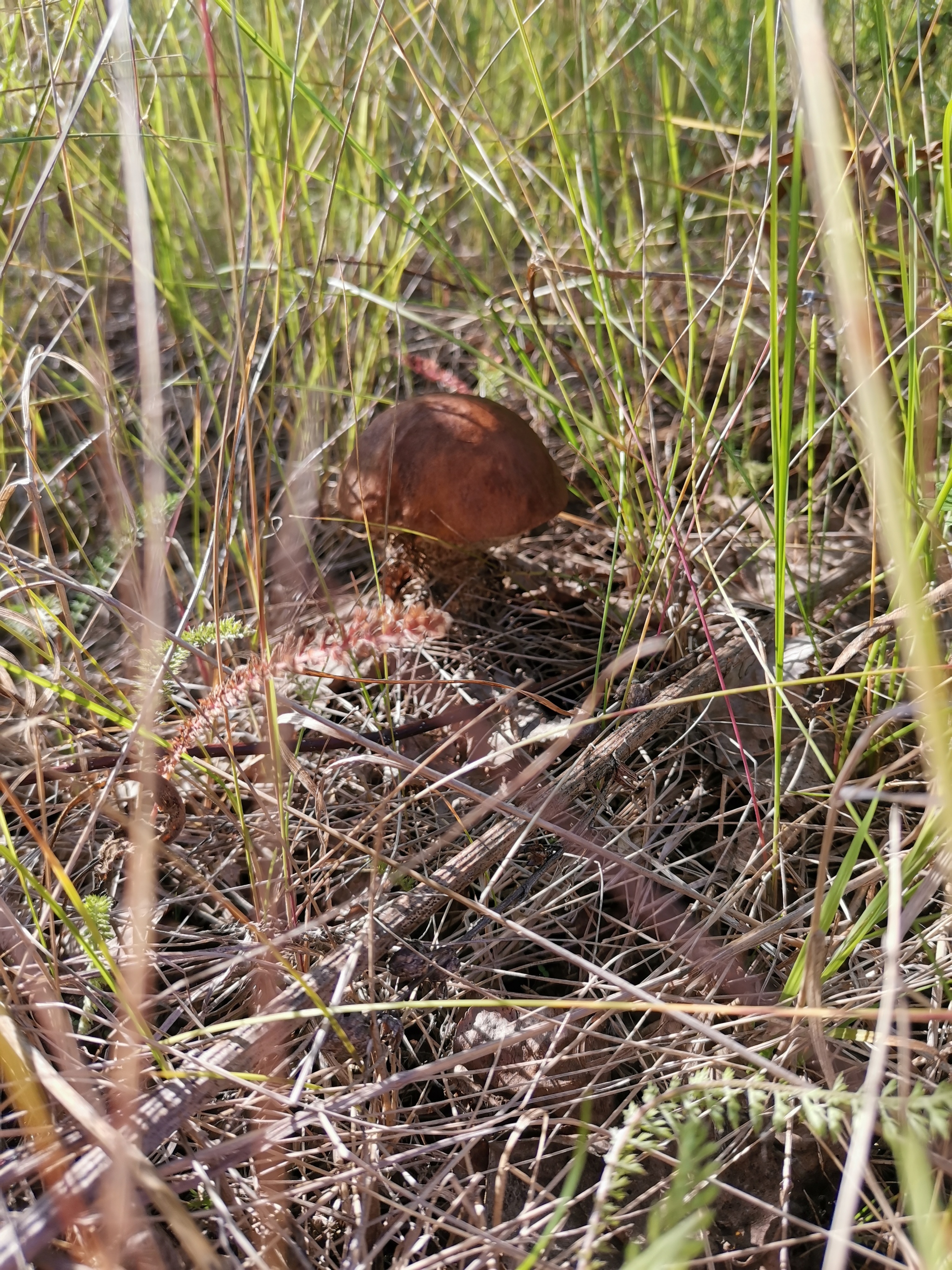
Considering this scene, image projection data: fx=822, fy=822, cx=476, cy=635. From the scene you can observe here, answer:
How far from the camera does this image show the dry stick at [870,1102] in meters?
0.56

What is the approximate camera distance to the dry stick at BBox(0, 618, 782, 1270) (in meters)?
0.67

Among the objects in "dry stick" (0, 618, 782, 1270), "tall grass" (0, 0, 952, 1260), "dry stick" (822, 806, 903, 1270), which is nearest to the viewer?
"dry stick" (822, 806, 903, 1270)

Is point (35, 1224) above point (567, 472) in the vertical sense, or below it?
below

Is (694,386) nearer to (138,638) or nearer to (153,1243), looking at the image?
(138,638)

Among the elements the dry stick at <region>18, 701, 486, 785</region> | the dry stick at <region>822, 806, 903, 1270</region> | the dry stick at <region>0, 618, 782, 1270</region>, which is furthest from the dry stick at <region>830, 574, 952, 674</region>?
the dry stick at <region>18, 701, 486, 785</region>

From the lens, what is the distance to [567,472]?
186 cm

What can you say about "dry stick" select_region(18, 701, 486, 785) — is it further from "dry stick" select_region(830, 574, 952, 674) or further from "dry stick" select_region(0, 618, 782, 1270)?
"dry stick" select_region(830, 574, 952, 674)

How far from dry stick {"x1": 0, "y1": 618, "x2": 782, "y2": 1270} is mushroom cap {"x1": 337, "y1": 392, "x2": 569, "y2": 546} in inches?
16.8

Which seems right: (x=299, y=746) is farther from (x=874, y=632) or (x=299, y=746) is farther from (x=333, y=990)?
(x=874, y=632)

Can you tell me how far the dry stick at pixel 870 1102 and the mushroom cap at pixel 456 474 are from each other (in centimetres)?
88

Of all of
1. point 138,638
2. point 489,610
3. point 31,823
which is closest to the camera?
point 31,823

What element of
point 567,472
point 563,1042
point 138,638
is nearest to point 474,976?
Answer: point 563,1042

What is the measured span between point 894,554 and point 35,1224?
2.62 feet

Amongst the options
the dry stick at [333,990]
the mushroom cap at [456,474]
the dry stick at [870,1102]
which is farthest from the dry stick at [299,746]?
the dry stick at [870,1102]
